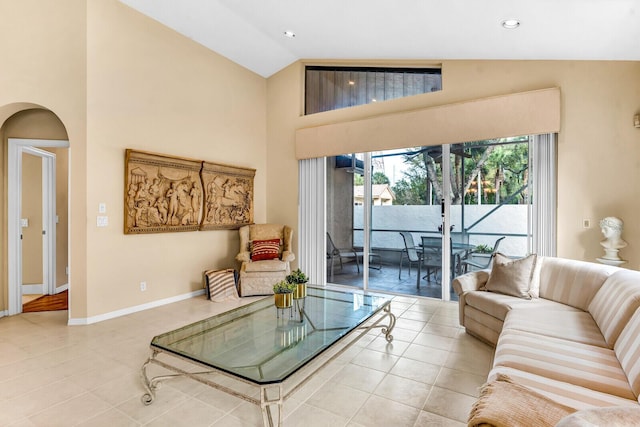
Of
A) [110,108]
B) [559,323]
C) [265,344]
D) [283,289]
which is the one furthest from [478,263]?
[110,108]

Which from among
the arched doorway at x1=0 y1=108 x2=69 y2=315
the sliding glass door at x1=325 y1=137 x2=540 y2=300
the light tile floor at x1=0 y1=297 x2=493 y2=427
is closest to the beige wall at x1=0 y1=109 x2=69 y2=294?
the arched doorway at x1=0 y1=108 x2=69 y2=315

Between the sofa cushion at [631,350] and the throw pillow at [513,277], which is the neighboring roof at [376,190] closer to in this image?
the throw pillow at [513,277]

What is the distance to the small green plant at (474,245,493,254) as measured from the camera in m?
4.32

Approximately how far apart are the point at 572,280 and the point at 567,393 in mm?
1735

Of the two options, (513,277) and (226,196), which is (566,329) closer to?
(513,277)

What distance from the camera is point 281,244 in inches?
211

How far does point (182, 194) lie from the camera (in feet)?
14.7

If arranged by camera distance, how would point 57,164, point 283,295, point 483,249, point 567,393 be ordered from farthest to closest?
point 57,164, point 483,249, point 283,295, point 567,393

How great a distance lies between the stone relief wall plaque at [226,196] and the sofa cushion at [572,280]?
423cm

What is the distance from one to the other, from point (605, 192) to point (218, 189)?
197 inches

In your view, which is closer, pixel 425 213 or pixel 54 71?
pixel 54 71

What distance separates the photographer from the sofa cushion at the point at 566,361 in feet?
5.14

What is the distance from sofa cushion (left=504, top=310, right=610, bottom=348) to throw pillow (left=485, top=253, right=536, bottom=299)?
0.29 metres

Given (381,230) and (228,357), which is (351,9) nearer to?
(381,230)
